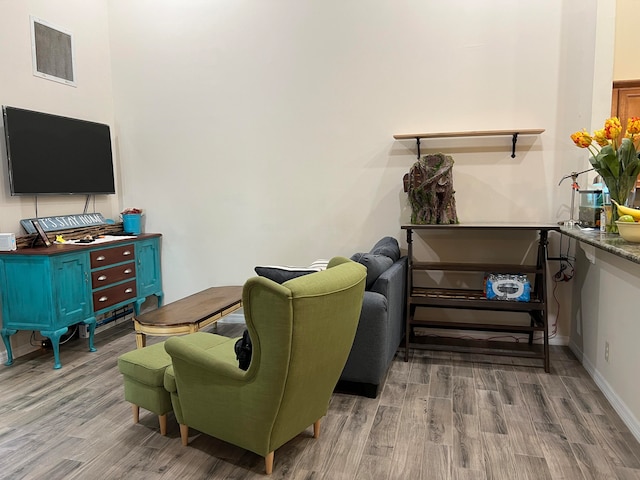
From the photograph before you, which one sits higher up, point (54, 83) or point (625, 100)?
point (54, 83)

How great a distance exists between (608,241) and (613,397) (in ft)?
3.17

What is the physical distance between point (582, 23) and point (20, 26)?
446 cm

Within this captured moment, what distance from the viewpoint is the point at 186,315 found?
324 cm

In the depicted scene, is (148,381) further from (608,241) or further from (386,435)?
(608,241)

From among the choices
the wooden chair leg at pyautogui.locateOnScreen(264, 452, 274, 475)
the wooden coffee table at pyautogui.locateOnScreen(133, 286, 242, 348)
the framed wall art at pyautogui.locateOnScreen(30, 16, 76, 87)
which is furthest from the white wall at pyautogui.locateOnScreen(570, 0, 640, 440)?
the framed wall art at pyautogui.locateOnScreen(30, 16, 76, 87)

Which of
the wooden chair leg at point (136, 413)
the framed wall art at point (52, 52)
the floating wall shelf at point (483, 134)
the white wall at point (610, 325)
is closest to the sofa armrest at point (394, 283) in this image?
the floating wall shelf at point (483, 134)

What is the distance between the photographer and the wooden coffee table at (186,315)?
9.91 feet

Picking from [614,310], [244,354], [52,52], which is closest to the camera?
[244,354]

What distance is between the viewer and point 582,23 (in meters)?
3.46

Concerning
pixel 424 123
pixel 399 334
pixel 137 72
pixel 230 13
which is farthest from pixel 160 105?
pixel 399 334

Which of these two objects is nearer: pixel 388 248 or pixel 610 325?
pixel 610 325

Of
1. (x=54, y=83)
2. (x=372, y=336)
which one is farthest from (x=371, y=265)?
(x=54, y=83)

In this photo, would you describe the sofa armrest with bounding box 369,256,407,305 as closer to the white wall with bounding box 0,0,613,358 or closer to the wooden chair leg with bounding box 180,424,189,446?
the white wall with bounding box 0,0,613,358

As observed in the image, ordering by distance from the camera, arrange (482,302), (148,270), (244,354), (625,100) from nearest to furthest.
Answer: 1. (244,354)
2. (482,302)
3. (625,100)
4. (148,270)
